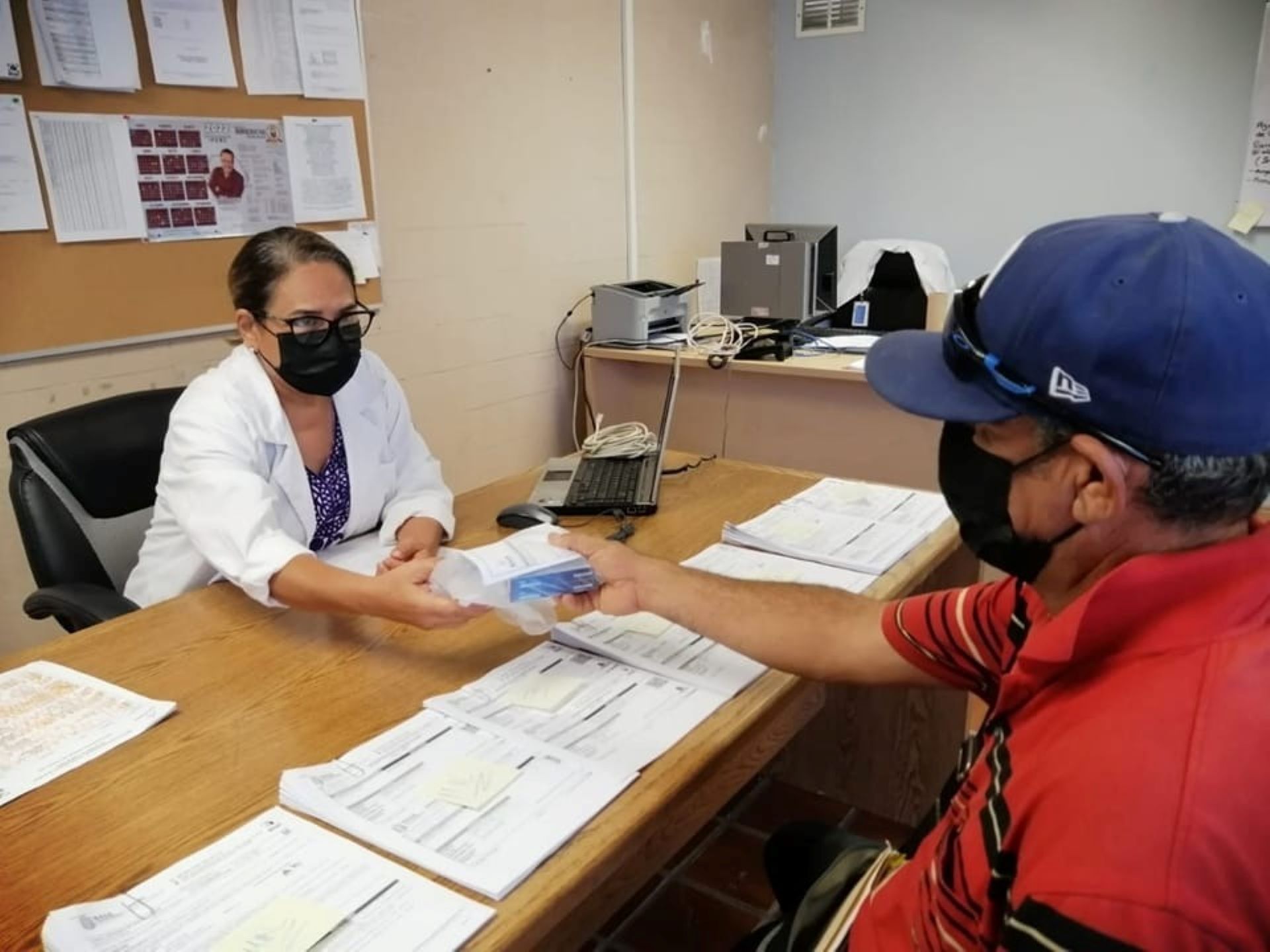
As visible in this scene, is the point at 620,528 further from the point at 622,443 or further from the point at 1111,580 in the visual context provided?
the point at 1111,580

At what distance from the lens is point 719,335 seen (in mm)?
3441

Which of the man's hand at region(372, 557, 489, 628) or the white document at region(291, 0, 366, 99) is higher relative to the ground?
the white document at region(291, 0, 366, 99)

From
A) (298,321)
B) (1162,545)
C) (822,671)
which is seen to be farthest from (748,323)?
(1162,545)

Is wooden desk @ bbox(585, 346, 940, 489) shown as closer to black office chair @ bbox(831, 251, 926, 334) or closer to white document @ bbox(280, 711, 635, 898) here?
black office chair @ bbox(831, 251, 926, 334)

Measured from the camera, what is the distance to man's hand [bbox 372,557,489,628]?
3.99 ft

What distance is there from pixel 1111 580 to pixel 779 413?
97.5 inches

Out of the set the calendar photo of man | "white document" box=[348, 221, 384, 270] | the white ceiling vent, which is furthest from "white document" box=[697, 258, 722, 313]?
the calendar photo of man

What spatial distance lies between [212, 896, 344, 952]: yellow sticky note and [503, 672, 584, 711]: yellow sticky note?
1.17ft

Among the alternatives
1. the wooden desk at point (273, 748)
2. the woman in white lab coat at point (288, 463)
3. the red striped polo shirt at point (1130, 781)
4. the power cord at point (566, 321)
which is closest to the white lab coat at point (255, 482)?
the woman in white lab coat at point (288, 463)

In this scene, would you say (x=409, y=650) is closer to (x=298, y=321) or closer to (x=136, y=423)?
(x=298, y=321)

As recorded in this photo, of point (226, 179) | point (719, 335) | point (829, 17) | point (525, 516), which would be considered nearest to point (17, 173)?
point (226, 179)

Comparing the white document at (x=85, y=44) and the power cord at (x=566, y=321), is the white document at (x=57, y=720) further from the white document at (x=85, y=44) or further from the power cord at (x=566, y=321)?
the power cord at (x=566, y=321)

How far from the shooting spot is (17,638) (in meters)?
2.18

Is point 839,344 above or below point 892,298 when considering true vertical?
below
